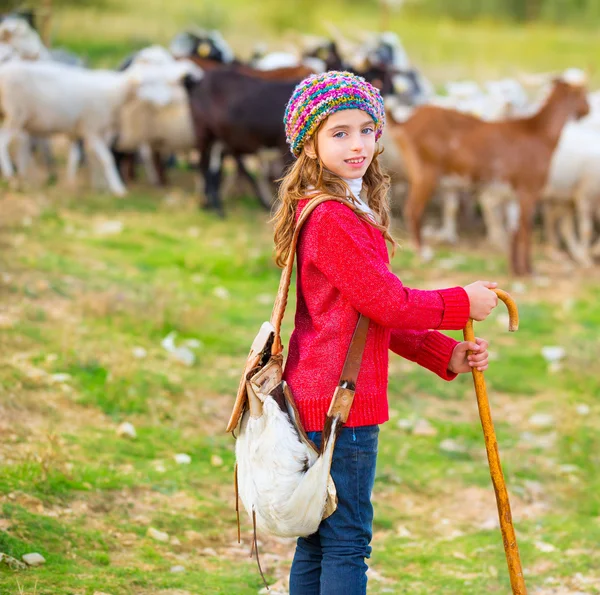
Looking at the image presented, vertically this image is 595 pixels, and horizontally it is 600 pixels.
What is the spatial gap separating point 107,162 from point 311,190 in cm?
824

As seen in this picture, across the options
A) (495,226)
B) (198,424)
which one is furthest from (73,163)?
(198,424)

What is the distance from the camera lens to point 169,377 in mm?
5449

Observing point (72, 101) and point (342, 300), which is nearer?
point (342, 300)

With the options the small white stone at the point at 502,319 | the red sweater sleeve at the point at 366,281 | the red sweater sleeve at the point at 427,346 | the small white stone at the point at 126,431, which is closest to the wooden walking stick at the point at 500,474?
the red sweater sleeve at the point at 427,346

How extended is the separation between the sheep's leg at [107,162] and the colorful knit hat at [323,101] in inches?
320

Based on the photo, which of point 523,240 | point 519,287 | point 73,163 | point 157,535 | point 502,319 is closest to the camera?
point 157,535

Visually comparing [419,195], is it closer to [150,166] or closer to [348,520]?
[150,166]

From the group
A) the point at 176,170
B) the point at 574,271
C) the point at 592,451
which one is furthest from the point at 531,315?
the point at 176,170

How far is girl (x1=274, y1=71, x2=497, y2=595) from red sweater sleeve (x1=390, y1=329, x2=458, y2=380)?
0.34 feet

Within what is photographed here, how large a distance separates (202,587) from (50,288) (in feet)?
11.8

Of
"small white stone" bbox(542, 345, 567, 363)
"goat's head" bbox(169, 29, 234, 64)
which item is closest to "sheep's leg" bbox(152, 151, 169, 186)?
"goat's head" bbox(169, 29, 234, 64)

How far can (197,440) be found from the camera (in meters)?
4.73

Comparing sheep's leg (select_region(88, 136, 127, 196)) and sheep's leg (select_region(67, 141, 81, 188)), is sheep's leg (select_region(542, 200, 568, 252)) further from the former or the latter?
sheep's leg (select_region(67, 141, 81, 188))

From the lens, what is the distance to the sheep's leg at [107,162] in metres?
10.6
